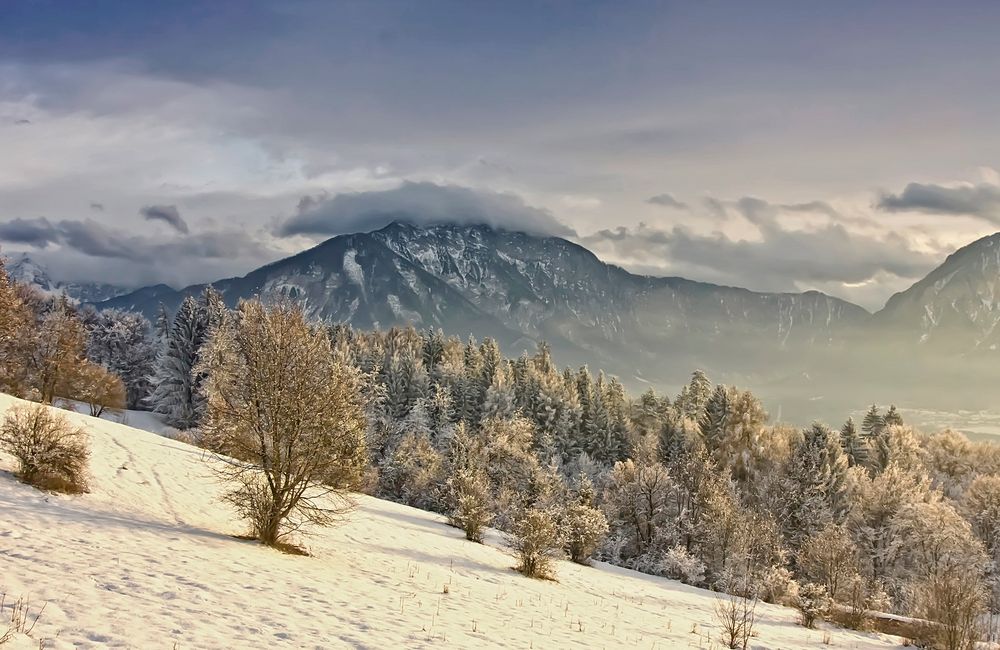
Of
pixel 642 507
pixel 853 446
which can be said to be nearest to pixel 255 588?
pixel 642 507

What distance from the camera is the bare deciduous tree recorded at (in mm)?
19766

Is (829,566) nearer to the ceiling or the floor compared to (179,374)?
nearer to the floor

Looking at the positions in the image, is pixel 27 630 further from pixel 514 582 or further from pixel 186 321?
pixel 186 321

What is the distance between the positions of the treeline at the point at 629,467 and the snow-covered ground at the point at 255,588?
3.03m

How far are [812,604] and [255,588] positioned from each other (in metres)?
26.2

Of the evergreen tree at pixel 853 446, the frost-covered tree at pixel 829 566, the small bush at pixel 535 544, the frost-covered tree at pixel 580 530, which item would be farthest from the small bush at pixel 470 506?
the evergreen tree at pixel 853 446

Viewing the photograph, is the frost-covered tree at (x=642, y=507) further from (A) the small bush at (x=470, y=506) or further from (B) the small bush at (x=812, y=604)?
(B) the small bush at (x=812, y=604)

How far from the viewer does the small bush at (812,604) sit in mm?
28906

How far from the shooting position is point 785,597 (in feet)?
122

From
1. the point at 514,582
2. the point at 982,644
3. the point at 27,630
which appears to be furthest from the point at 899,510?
the point at 27,630

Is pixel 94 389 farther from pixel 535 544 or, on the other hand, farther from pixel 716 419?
pixel 716 419

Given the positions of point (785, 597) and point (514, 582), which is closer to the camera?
point (514, 582)

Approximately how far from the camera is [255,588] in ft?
48.8

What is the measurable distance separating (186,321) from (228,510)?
78188mm
